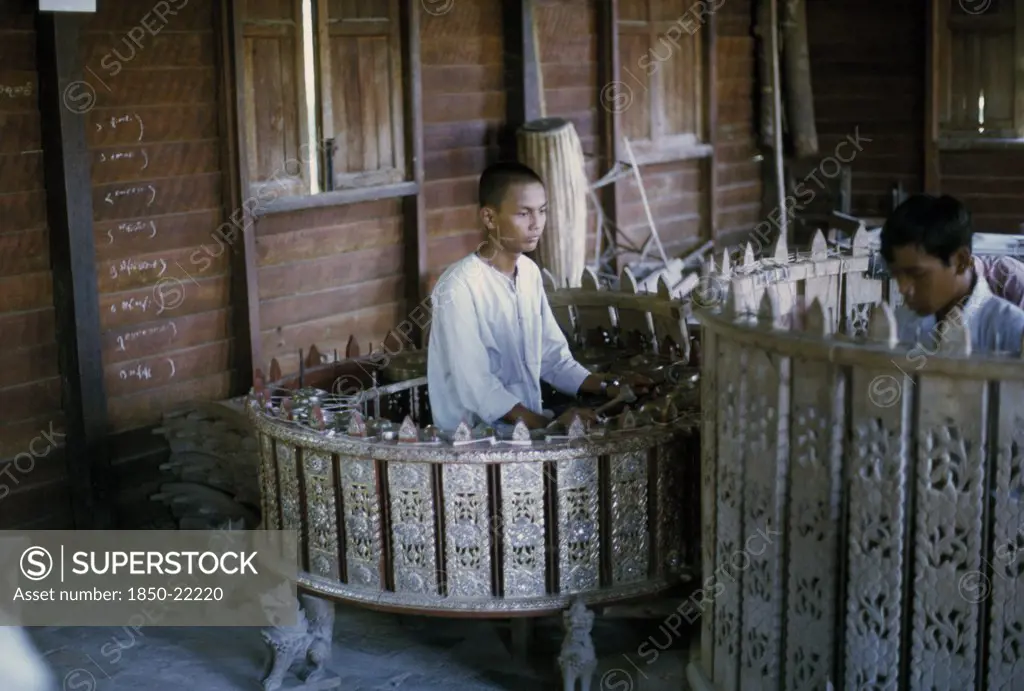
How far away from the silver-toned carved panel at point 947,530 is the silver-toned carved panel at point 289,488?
7.31ft

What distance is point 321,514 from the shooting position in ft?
15.8

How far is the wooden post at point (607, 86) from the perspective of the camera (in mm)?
9734

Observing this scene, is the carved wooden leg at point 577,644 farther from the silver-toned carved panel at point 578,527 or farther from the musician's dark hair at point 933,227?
the musician's dark hair at point 933,227

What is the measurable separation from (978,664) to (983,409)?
69 centimetres

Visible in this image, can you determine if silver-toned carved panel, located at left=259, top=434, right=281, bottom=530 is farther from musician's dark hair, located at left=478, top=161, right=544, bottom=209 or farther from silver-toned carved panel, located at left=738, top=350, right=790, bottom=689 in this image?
silver-toned carved panel, located at left=738, top=350, right=790, bottom=689

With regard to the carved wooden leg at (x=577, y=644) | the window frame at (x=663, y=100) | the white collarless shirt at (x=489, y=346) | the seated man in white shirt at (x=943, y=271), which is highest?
the window frame at (x=663, y=100)

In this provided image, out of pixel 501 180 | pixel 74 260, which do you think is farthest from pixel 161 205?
pixel 501 180

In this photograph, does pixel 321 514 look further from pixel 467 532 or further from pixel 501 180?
pixel 501 180

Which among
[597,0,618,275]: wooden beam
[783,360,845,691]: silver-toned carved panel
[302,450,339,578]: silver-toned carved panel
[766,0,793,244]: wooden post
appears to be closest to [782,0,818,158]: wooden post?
[766,0,793,244]: wooden post

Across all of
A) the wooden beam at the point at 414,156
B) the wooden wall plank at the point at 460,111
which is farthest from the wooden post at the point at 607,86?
the wooden beam at the point at 414,156

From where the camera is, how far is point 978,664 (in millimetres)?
3590

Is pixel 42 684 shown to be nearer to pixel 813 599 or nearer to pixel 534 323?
pixel 813 599

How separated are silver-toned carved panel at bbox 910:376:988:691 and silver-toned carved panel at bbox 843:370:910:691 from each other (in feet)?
0.17

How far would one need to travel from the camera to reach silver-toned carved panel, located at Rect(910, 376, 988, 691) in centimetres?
348
